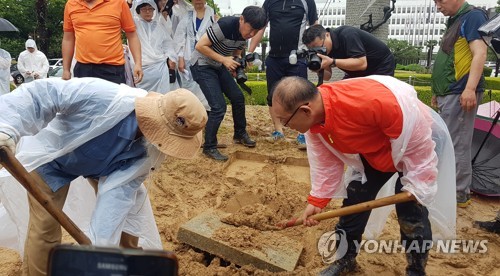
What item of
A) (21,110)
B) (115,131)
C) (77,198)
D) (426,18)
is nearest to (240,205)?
(77,198)

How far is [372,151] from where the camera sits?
2.02 meters

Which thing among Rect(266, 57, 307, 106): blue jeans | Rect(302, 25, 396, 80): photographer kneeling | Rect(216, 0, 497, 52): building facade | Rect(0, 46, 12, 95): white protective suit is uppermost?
Rect(302, 25, 396, 80): photographer kneeling

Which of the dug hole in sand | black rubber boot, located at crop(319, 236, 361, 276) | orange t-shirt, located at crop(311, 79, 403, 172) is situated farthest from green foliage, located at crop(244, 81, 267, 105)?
orange t-shirt, located at crop(311, 79, 403, 172)

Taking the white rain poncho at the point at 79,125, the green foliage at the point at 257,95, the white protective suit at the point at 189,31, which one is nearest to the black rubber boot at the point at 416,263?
the white rain poncho at the point at 79,125

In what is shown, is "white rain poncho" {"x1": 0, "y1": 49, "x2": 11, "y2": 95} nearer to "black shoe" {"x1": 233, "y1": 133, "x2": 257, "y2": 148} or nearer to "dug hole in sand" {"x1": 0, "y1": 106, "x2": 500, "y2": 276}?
"dug hole in sand" {"x1": 0, "y1": 106, "x2": 500, "y2": 276}

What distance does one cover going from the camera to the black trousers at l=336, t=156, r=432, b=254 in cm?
219

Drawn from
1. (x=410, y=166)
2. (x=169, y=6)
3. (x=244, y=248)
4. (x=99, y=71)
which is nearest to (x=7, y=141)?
(x=244, y=248)

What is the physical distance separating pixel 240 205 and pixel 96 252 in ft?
9.29

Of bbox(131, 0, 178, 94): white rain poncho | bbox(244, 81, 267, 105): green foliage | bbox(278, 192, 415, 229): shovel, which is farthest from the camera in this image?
bbox(244, 81, 267, 105): green foliage

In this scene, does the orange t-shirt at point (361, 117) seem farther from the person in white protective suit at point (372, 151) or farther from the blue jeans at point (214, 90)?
the blue jeans at point (214, 90)

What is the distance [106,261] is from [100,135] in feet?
3.94

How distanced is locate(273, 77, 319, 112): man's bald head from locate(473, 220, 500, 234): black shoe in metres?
2.03

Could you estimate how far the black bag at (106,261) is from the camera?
0.70m

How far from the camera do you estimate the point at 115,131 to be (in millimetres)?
1805
